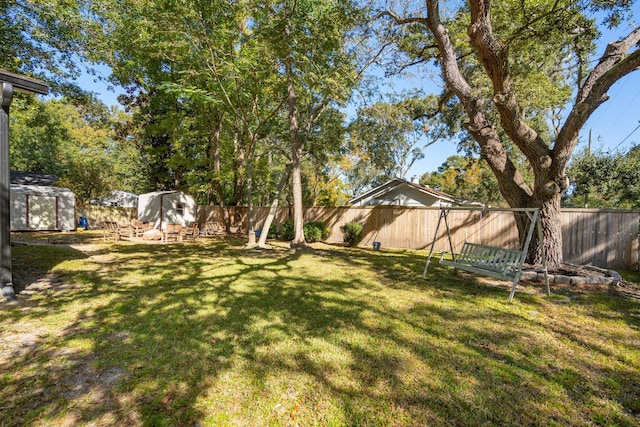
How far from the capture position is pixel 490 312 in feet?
15.2

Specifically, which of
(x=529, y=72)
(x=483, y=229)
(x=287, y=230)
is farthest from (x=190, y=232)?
(x=529, y=72)

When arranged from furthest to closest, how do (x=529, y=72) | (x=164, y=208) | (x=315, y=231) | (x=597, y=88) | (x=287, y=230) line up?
1. (x=164, y=208)
2. (x=287, y=230)
3. (x=315, y=231)
4. (x=529, y=72)
5. (x=597, y=88)

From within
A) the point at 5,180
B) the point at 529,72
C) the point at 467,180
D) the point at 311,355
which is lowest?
the point at 311,355

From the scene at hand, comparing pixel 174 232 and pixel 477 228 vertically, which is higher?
pixel 477 228

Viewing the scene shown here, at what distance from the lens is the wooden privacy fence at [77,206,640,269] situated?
8.84 meters

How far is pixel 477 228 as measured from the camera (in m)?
11.3

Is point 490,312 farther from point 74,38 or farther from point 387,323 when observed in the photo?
point 74,38

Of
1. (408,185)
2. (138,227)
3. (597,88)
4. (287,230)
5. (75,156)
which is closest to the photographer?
(597,88)

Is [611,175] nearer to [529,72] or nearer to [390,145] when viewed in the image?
[529,72]

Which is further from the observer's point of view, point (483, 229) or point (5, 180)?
point (483, 229)

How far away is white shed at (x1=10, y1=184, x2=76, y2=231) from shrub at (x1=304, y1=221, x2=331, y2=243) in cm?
1402

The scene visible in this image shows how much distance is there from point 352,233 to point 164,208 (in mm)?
11385

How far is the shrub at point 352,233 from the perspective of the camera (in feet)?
43.3

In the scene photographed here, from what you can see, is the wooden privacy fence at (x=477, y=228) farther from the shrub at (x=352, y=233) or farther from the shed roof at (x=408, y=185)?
the shed roof at (x=408, y=185)
